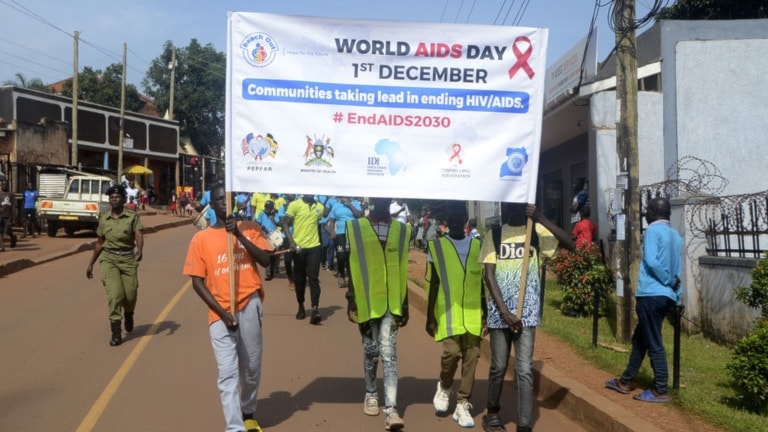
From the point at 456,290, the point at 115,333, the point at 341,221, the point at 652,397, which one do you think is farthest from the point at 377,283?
the point at 341,221

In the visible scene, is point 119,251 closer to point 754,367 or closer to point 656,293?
point 656,293

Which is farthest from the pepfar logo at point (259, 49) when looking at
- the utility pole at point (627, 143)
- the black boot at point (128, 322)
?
the black boot at point (128, 322)

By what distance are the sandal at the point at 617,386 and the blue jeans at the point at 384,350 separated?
6.69 ft

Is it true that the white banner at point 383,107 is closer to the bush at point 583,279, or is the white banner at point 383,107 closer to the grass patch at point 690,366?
the grass patch at point 690,366

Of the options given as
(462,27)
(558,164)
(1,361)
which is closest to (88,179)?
(558,164)

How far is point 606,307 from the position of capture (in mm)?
10750

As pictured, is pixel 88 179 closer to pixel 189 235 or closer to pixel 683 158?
pixel 189 235

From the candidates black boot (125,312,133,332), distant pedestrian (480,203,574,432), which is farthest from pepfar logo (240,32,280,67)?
black boot (125,312,133,332)

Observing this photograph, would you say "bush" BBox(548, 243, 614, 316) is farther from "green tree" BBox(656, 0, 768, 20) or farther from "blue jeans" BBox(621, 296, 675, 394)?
"green tree" BBox(656, 0, 768, 20)

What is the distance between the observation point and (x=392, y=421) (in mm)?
5594

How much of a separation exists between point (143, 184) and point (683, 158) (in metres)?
41.3

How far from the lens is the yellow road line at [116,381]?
5.84 meters

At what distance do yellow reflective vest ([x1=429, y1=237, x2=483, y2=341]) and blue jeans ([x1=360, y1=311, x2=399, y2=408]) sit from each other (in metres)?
0.40

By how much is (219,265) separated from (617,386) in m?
3.58
